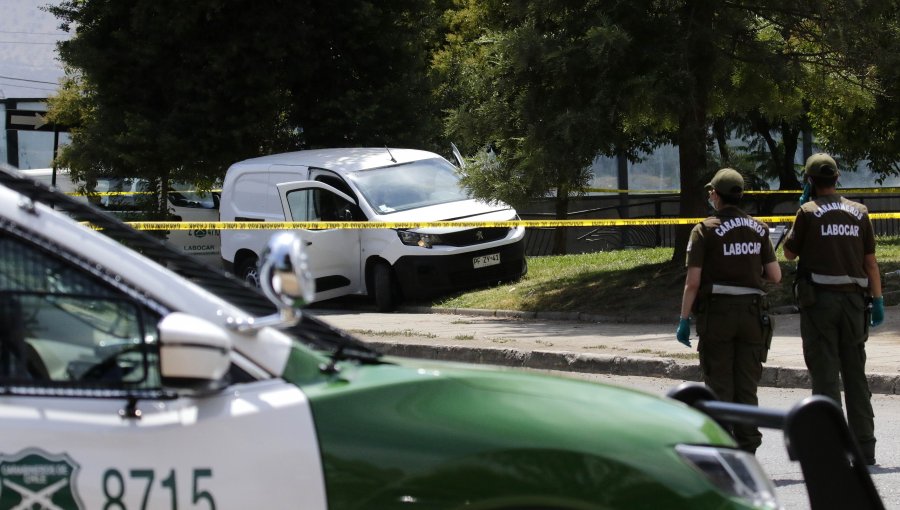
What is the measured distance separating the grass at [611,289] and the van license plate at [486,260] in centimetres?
35

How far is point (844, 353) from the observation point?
22.6 ft

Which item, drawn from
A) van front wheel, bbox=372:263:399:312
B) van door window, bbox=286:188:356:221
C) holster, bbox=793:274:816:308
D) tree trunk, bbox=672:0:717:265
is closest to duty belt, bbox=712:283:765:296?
holster, bbox=793:274:816:308

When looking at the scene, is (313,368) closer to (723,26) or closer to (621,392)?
(621,392)

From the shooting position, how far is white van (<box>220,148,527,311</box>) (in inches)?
613

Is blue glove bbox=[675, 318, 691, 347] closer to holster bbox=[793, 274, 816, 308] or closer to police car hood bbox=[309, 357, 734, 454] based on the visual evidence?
→ holster bbox=[793, 274, 816, 308]

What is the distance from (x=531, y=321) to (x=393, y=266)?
7.63ft

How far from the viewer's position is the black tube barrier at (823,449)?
342cm

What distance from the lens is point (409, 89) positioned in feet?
68.0

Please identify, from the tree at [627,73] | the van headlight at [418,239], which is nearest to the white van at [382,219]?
the van headlight at [418,239]

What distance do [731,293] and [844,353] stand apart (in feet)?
2.94

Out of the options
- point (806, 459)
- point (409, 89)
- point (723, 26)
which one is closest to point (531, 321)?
point (723, 26)

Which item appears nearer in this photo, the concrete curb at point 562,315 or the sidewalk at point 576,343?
the sidewalk at point 576,343

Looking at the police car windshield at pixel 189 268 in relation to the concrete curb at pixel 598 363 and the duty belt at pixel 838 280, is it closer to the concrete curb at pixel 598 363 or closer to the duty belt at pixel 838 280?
the duty belt at pixel 838 280

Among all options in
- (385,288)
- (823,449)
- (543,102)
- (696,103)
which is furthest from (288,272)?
(385,288)
